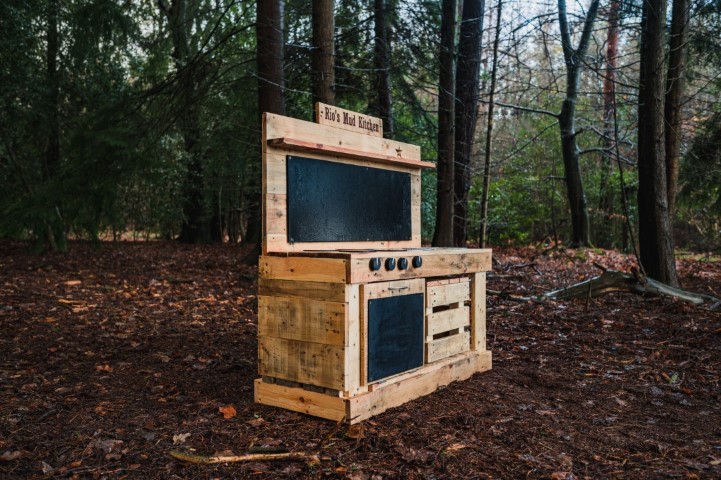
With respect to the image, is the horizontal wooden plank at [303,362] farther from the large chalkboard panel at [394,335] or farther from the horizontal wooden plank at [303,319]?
the large chalkboard panel at [394,335]

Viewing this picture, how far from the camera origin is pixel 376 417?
3791 millimetres

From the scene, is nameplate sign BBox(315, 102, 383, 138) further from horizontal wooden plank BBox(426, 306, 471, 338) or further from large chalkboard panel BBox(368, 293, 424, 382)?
horizontal wooden plank BBox(426, 306, 471, 338)

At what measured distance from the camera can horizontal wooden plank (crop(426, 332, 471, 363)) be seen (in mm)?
4430

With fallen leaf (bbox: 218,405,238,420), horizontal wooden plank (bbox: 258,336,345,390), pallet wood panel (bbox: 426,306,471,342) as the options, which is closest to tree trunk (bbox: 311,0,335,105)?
pallet wood panel (bbox: 426,306,471,342)

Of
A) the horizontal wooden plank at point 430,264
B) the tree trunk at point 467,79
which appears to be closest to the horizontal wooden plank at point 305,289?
the horizontal wooden plank at point 430,264

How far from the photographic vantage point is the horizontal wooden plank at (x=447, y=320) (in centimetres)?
443

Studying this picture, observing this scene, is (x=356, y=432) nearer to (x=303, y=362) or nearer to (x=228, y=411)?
(x=303, y=362)

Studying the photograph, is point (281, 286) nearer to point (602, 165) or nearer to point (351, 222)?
point (351, 222)

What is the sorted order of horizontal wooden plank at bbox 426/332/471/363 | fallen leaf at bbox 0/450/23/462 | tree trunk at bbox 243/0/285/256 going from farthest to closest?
tree trunk at bbox 243/0/285/256, horizontal wooden plank at bbox 426/332/471/363, fallen leaf at bbox 0/450/23/462

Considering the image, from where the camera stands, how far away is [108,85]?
14688mm

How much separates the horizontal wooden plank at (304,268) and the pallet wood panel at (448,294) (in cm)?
102

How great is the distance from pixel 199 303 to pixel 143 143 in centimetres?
326

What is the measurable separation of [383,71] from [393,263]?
6.75 metres

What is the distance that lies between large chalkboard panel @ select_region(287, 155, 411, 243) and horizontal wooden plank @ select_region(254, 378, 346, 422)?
105 cm
